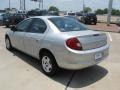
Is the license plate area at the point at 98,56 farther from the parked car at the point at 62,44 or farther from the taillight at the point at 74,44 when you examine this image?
the taillight at the point at 74,44

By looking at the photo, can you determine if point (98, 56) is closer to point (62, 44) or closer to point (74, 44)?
point (74, 44)

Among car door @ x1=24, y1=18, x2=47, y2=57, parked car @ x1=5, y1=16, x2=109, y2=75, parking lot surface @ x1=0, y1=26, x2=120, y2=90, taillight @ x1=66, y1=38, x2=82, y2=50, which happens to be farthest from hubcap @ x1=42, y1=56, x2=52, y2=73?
taillight @ x1=66, y1=38, x2=82, y2=50

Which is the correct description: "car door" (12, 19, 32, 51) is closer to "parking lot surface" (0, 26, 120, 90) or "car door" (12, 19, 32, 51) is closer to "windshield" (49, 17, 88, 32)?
"parking lot surface" (0, 26, 120, 90)

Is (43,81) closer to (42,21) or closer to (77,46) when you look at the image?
(77,46)

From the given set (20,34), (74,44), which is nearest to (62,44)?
(74,44)

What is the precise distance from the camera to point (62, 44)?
5.07 m

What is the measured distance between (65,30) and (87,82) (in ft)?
4.82

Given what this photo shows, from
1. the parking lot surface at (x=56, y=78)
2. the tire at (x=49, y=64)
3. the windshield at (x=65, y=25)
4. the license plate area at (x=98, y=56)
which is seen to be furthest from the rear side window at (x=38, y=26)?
the license plate area at (x=98, y=56)

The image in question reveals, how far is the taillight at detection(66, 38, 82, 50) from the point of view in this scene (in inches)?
196

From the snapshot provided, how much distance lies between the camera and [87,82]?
5285mm

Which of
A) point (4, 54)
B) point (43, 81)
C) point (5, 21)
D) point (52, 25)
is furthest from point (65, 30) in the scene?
point (5, 21)

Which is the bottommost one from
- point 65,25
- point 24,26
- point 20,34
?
point 20,34

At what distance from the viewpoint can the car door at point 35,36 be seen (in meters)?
5.98

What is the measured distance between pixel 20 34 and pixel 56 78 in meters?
2.36
